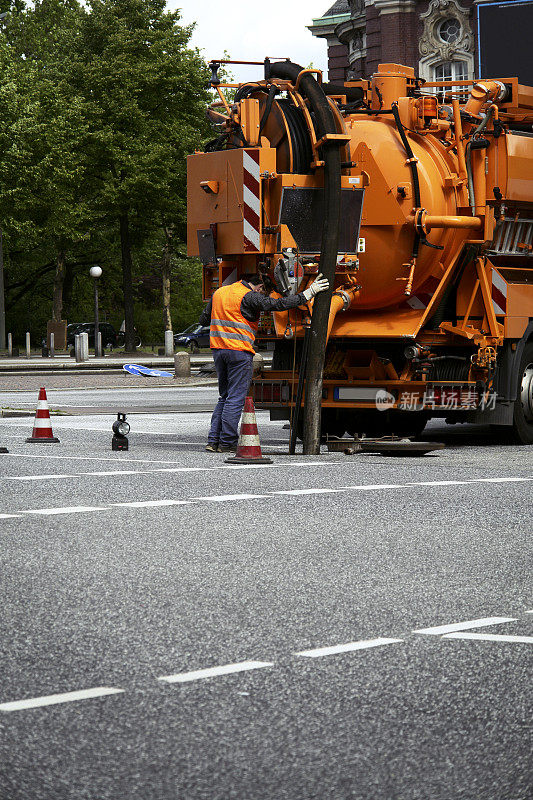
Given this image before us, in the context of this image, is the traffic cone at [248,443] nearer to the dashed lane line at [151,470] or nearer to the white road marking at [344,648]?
the dashed lane line at [151,470]

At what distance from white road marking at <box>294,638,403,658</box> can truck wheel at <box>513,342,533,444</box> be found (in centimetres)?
929

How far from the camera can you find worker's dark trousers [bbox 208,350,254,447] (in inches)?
550

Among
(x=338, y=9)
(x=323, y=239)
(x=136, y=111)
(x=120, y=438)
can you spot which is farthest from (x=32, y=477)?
(x=338, y=9)

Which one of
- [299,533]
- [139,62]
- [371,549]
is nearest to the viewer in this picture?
[371,549]

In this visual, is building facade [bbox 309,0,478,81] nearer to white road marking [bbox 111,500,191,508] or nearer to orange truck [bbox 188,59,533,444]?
orange truck [bbox 188,59,533,444]

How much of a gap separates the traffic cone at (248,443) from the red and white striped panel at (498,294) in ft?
9.93

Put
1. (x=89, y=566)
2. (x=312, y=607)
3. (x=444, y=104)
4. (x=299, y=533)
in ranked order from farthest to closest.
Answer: (x=444, y=104)
(x=299, y=533)
(x=89, y=566)
(x=312, y=607)

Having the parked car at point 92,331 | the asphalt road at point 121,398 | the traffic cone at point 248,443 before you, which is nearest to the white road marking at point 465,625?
the traffic cone at point 248,443

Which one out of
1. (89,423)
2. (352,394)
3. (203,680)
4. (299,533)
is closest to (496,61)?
(89,423)

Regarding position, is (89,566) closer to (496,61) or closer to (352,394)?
(352,394)

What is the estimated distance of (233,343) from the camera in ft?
45.9

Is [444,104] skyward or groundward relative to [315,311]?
skyward

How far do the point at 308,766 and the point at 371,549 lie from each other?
12.8ft

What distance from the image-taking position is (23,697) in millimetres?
4926
